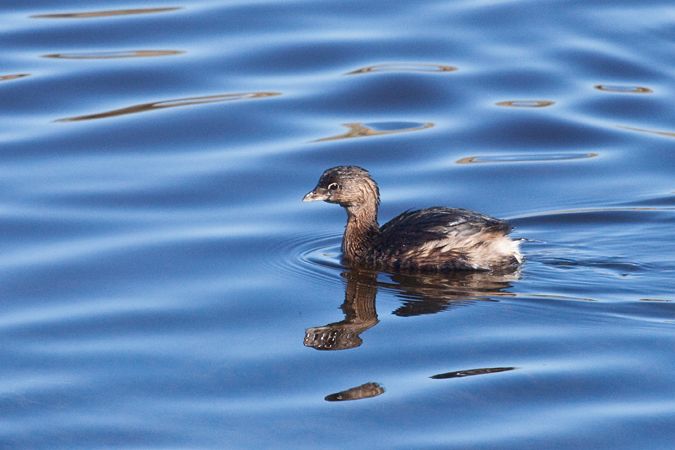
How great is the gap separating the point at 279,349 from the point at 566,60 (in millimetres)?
8613

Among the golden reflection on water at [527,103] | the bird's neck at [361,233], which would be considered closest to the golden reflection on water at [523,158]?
the golden reflection on water at [527,103]

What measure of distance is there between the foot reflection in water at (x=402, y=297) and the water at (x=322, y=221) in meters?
0.03

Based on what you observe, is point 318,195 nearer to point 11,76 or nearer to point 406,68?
point 406,68

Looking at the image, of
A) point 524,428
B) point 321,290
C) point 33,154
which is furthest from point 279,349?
point 33,154

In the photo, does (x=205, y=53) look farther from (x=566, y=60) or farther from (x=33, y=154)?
(x=566, y=60)

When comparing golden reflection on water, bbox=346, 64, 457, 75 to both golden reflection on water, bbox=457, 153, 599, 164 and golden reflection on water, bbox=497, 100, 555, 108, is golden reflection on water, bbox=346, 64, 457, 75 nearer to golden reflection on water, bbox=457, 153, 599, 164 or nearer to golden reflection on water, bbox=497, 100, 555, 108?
golden reflection on water, bbox=497, 100, 555, 108

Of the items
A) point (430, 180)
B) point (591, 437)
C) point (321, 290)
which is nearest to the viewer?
point (591, 437)

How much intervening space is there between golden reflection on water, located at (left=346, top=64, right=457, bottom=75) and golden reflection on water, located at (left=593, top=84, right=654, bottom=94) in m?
1.88

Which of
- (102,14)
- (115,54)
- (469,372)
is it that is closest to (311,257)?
(469,372)

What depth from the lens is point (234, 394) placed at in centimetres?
578

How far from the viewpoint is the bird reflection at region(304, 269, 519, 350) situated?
6.60 m

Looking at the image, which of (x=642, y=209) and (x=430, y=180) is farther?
(x=430, y=180)

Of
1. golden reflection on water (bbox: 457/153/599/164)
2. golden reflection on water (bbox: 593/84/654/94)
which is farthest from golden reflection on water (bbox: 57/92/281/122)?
golden reflection on water (bbox: 593/84/654/94)

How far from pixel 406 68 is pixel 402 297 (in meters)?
6.48
